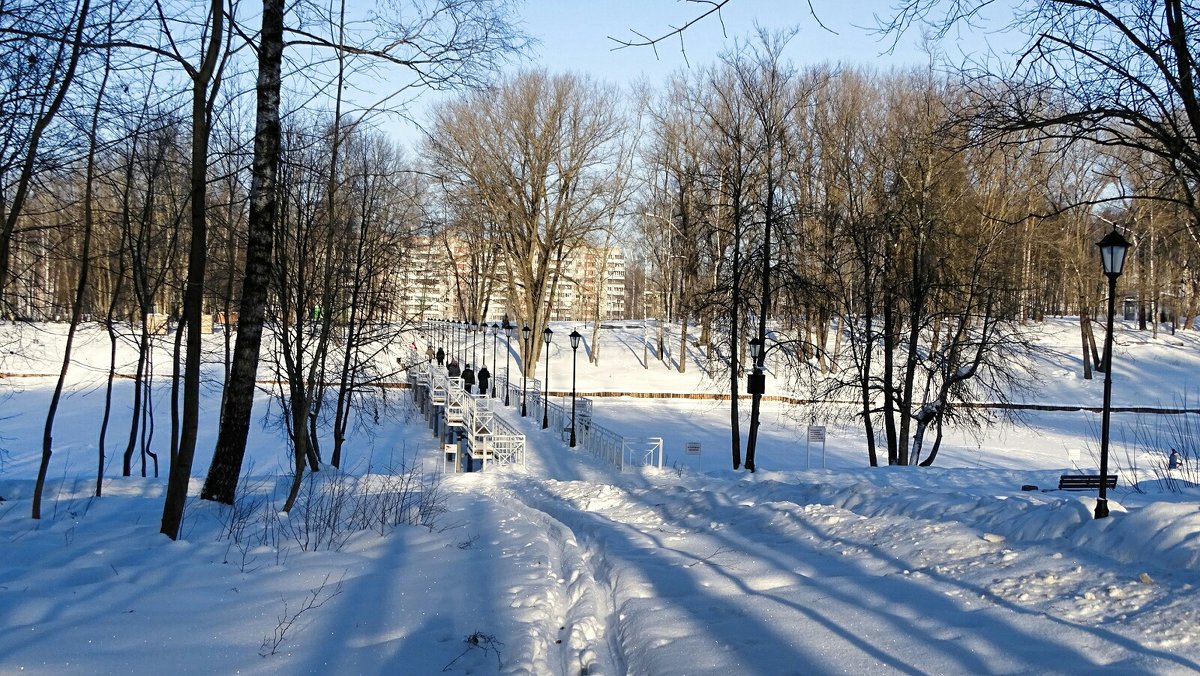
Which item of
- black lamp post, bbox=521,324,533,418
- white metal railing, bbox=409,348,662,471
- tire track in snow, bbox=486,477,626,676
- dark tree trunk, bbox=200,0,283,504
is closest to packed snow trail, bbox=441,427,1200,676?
tire track in snow, bbox=486,477,626,676

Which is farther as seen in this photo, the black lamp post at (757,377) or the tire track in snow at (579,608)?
the black lamp post at (757,377)

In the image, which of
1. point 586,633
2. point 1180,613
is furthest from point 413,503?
point 1180,613

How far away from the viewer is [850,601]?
6.01 metres

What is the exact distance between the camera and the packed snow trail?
4.88 m

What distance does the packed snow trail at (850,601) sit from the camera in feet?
16.0

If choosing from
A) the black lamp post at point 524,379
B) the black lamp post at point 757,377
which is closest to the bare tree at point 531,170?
the black lamp post at point 524,379

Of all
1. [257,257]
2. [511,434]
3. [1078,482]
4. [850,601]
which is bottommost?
[511,434]

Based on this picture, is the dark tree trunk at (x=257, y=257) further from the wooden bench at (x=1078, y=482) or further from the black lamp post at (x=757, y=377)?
the wooden bench at (x=1078, y=482)

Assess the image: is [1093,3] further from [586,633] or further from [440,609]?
[440,609]

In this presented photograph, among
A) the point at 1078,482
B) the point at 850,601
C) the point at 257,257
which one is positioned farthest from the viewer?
the point at 1078,482

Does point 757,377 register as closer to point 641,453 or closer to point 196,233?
point 641,453

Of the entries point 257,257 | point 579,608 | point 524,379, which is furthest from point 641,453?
point 579,608

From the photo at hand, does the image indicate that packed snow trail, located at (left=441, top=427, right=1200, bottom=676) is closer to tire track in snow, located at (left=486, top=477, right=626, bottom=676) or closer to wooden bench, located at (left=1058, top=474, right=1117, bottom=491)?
tire track in snow, located at (left=486, top=477, right=626, bottom=676)

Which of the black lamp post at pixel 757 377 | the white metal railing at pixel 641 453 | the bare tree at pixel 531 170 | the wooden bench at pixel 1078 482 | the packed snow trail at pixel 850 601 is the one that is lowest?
the white metal railing at pixel 641 453
